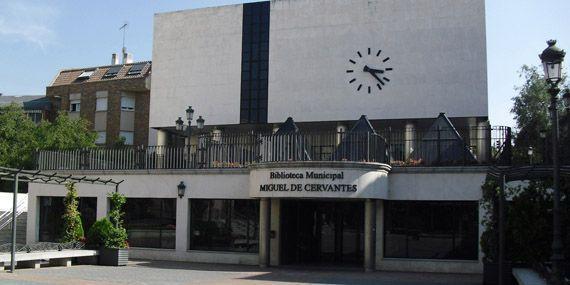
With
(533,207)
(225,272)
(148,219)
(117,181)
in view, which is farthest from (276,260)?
(533,207)

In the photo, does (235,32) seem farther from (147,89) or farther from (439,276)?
(439,276)

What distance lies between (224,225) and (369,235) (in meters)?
5.64

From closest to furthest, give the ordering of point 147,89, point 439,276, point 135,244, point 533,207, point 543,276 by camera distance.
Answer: point 543,276, point 533,207, point 439,276, point 135,244, point 147,89

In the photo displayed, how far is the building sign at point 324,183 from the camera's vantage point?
68.3 ft

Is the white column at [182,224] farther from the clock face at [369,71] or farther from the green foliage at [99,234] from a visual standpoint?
the clock face at [369,71]

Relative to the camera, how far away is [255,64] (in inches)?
1414

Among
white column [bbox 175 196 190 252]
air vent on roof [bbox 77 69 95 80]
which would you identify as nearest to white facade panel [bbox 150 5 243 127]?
→ white column [bbox 175 196 190 252]

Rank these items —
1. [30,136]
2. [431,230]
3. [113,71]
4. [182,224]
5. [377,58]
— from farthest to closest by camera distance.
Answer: [113,71] < [30,136] < [377,58] < [182,224] < [431,230]

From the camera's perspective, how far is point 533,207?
16.1 metres

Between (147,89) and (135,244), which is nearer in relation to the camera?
(135,244)

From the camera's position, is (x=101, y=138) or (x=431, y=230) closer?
(x=431, y=230)

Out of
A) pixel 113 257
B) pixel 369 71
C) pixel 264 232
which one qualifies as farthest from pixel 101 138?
pixel 264 232

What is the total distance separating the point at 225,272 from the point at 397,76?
16.4m

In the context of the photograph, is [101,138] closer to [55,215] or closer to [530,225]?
[55,215]
